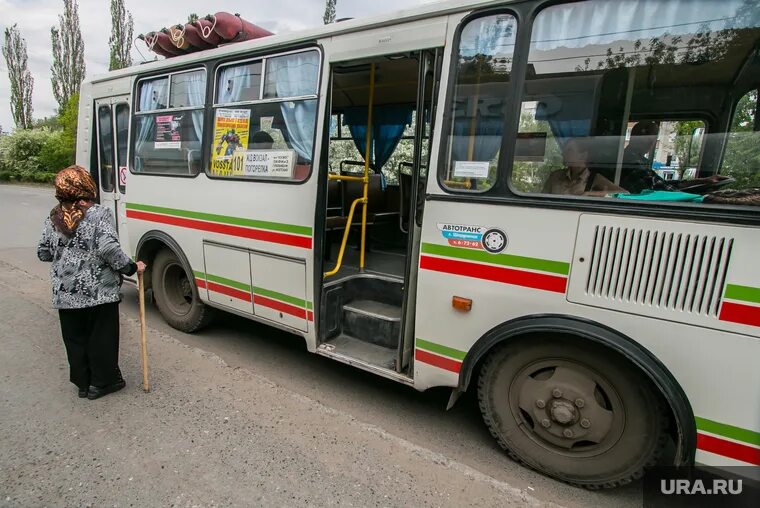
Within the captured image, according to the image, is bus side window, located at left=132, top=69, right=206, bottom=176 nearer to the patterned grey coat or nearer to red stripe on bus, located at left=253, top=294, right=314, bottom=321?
the patterned grey coat

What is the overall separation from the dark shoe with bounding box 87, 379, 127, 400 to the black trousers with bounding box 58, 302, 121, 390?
0.11 feet

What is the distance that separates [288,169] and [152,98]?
2.15 metres

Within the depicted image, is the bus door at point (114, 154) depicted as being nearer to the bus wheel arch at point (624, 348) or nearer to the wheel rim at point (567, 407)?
the bus wheel arch at point (624, 348)

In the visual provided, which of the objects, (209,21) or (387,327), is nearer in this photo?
(387,327)

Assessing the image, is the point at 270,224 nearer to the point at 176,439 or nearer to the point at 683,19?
the point at 176,439

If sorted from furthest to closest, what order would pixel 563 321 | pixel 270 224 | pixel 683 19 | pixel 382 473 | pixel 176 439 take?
pixel 270 224 < pixel 176 439 < pixel 382 473 < pixel 563 321 < pixel 683 19

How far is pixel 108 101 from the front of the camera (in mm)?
4930

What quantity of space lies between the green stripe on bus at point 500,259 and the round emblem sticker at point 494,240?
3 cm

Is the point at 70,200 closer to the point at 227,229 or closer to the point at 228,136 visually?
the point at 227,229

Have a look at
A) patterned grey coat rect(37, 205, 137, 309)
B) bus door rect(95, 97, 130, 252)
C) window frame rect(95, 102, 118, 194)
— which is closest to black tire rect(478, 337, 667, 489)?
patterned grey coat rect(37, 205, 137, 309)

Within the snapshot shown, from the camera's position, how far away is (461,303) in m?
2.64

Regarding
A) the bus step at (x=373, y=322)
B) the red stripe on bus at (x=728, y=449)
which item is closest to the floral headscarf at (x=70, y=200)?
the bus step at (x=373, y=322)

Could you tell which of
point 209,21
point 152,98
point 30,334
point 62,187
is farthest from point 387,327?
point 30,334

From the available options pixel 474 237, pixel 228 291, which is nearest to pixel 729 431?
pixel 474 237
